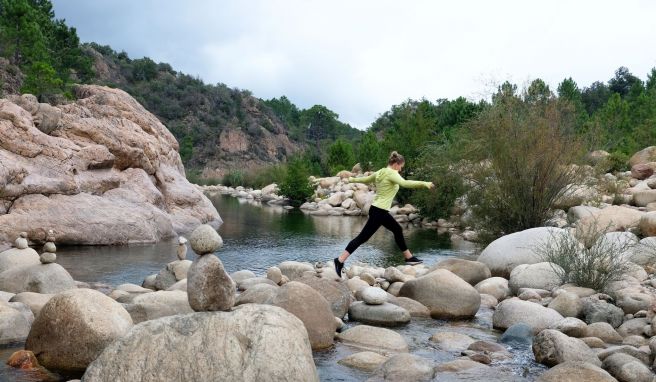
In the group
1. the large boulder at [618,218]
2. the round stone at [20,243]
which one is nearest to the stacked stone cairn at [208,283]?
the round stone at [20,243]

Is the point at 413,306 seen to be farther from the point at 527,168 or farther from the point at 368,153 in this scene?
the point at 368,153

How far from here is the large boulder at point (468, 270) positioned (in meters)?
12.4

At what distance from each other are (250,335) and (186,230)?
57.0 feet

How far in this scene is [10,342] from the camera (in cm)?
736

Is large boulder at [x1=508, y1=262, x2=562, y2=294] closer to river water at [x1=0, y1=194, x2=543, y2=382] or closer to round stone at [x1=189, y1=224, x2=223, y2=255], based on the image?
river water at [x1=0, y1=194, x2=543, y2=382]

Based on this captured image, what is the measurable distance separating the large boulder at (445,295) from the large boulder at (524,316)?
1.94 feet

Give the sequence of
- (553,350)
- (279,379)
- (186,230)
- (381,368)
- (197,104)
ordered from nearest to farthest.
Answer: (279,379) < (381,368) < (553,350) < (186,230) < (197,104)

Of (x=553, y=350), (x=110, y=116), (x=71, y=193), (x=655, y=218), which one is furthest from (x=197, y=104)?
(x=553, y=350)

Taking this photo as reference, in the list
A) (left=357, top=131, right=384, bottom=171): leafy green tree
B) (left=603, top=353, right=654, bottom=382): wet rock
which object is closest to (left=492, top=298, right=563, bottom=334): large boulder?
(left=603, top=353, right=654, bottom=382): wet rock

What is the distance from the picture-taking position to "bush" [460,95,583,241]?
17.9 metres

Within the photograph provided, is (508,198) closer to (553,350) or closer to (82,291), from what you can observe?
(553,350)

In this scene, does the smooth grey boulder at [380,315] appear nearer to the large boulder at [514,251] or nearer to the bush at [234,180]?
the large boulder at [514,251]

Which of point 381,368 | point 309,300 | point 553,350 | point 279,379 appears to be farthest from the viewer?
point 309,300

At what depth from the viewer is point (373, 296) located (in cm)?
944
